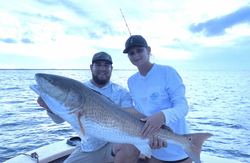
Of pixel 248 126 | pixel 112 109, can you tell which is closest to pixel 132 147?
pixel 112 109

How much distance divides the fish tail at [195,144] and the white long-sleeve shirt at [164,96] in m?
0.35

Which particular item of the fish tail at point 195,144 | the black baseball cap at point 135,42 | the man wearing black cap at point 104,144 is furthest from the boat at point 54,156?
the black baseball cap at point 135,42

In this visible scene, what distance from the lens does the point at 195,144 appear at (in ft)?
9.21

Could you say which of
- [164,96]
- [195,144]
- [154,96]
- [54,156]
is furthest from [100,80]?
[195,144]

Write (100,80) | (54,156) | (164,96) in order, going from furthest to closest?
1. (54,156)
2. (100,80)
3. (164,96)

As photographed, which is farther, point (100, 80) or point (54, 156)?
point (54, 156)

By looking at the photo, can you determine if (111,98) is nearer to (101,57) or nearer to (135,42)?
(101,57)

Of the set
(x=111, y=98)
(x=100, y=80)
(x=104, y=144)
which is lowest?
(x=104, y=144)

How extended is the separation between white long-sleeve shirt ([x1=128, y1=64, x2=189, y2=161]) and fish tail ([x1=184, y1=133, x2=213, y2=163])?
13.8 inches

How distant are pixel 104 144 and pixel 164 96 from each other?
156 centimetres

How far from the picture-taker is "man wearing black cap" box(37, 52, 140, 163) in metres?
3.23

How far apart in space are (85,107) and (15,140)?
735cm

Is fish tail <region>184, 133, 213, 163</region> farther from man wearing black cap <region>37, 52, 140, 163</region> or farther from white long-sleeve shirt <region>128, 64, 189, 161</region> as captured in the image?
man wearing black cap <region>37, 52, 140, 163</region>

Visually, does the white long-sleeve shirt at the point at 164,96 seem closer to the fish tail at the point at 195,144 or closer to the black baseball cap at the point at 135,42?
the fish tail at the point at 195,144
